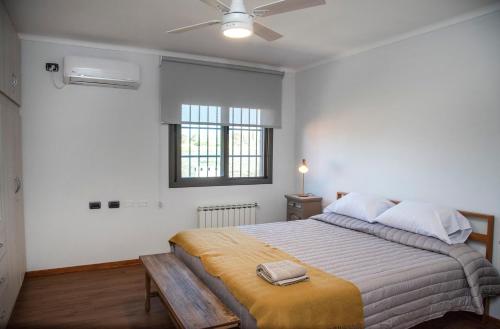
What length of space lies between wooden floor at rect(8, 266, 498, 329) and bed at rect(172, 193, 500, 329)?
16.6 inches

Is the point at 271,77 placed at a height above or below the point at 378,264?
above

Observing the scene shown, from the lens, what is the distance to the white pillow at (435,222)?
2867 millimetres

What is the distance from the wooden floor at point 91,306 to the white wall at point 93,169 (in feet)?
1.30

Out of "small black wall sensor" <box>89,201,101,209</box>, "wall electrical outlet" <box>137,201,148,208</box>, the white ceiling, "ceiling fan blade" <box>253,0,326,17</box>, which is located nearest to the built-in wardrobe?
the white ceiling

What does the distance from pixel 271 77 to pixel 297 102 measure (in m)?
0.55

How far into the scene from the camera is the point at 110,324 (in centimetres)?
281

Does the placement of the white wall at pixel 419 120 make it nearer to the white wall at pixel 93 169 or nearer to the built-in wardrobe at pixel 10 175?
the white wall at pixel 93 169

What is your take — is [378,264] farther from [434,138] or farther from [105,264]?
[105,264]

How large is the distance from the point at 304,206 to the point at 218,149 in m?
1.34

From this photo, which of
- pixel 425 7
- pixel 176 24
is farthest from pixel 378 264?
pixel 176 24

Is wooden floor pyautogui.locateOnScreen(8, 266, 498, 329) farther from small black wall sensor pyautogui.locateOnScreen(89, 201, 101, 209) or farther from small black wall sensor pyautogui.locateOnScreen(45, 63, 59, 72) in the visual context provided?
small black wall sensor pyautogui.locateOnScreen(45, 63, 59, 72)

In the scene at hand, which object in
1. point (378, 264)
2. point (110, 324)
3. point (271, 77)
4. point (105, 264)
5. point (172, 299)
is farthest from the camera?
Answer: point (271, 77)

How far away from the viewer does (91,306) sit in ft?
10.2

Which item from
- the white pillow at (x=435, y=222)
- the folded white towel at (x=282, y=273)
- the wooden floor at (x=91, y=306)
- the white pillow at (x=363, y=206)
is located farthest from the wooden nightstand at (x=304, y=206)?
the folded white towel at (x=282, y=273)
